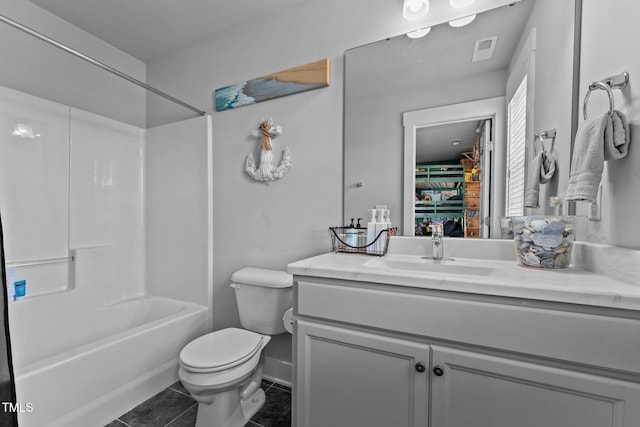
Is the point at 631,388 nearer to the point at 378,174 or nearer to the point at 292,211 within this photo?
the point at 378,174

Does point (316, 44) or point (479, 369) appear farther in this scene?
point (316, 44)

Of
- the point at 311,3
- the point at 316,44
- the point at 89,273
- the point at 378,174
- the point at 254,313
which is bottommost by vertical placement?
the point at 254,313

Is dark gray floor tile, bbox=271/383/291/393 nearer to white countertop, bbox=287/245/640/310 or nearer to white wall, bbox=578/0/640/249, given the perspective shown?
white countertop, bbox=287/245/640/310

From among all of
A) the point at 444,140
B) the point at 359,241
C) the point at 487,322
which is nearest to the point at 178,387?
the point at 359,241

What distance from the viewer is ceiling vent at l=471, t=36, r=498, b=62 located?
1290mm

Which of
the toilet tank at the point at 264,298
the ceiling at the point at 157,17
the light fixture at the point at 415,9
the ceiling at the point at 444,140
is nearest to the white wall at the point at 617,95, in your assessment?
the ceiling at the point at 444,140

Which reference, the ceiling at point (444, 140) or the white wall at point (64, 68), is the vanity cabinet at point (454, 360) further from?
the white wall at point (64, 68)

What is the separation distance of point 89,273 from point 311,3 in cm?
241

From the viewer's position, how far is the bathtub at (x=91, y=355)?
4.07 feet

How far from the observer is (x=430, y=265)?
1.22 m

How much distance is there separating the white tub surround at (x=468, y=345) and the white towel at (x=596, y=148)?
0.21 m

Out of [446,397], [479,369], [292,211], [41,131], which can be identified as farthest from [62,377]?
[479,369]

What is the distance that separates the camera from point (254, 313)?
1662 mm

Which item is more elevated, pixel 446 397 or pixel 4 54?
pixel 4 54
